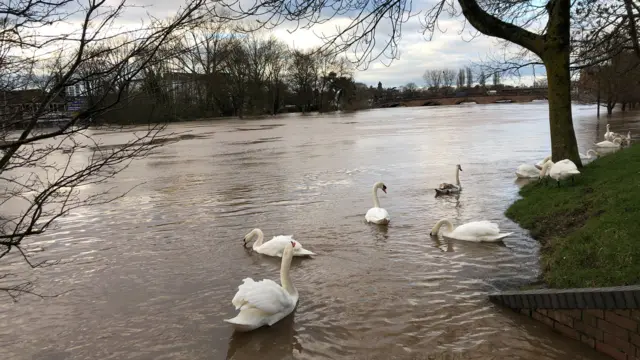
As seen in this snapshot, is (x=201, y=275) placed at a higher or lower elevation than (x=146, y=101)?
lower

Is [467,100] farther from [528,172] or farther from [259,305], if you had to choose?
[259,305]

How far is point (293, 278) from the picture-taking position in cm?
749

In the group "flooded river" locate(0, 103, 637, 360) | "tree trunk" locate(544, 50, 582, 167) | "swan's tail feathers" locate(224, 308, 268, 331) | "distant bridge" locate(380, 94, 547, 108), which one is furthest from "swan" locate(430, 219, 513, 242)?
"distant bridge" locate(380, 94, 547, 108)

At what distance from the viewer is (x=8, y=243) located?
292 cm

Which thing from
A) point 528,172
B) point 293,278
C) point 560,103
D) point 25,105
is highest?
point 25,105

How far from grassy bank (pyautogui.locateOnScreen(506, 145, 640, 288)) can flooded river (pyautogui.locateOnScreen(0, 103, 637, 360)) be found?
44cm

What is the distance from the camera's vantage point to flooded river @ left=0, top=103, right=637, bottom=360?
17.6 ft

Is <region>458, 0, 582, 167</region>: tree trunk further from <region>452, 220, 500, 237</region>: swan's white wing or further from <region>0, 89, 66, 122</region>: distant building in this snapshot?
<region>0, 89, 66, 122</region>: distant building

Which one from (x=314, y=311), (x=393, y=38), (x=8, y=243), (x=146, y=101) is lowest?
(x=314, y=311)

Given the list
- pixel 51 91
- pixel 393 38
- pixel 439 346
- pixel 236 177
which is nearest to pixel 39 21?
pixel 51 91

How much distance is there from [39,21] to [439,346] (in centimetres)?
436

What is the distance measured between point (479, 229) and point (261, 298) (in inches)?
166

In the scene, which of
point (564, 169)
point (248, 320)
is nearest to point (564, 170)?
point (564, 169)

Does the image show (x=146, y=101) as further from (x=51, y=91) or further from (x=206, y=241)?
(x=206, y=241)
